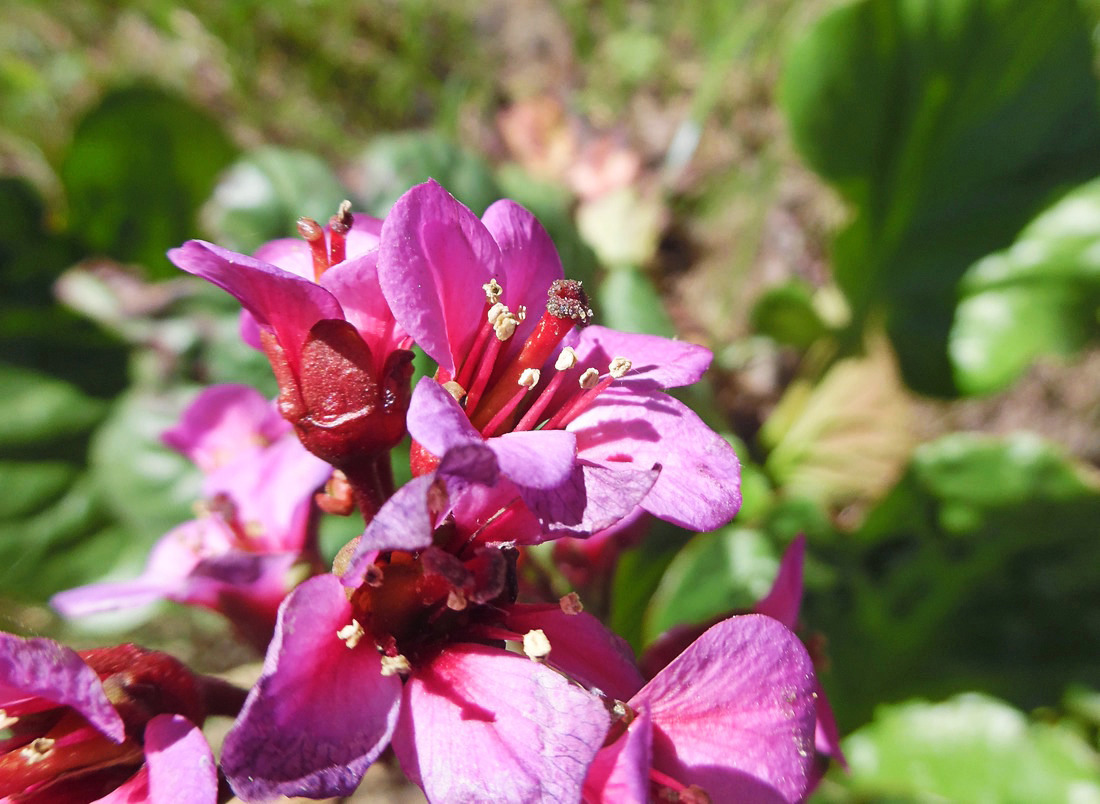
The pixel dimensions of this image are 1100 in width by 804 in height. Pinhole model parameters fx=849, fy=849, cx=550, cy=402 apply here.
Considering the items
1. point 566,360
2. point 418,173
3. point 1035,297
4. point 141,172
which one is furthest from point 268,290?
point 1035,297

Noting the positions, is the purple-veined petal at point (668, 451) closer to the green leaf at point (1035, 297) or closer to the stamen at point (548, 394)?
the stamen at point (548, 394)

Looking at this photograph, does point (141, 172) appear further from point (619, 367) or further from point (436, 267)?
point (619, 367)

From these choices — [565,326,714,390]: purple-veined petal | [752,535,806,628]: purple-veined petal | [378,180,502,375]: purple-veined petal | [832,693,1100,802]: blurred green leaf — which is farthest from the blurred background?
[378,180,502,375]: purple-veined petal

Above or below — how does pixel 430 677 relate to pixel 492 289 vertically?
below

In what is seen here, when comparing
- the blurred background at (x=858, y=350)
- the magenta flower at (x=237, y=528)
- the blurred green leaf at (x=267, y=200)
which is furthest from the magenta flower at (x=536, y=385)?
the blurred green leaf at (x=267, y=200)

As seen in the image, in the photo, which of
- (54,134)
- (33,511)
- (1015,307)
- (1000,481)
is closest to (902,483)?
(1000,481)

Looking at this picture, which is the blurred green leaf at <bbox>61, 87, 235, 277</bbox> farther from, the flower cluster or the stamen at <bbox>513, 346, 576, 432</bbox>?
the stamen at <bbox>513, 346, 576, 432</bbox>
